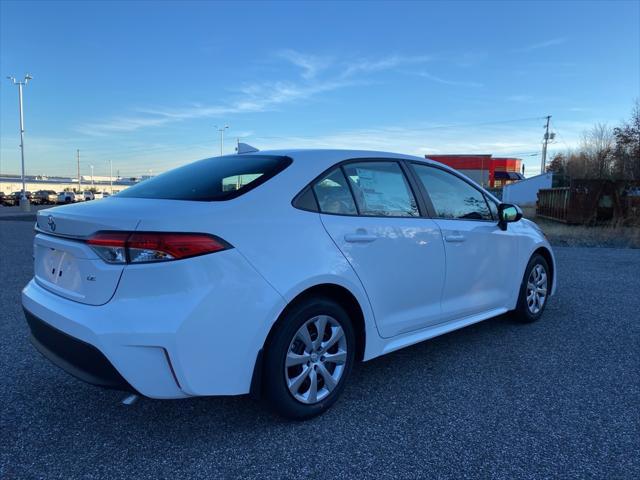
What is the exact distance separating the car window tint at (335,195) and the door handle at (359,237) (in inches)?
5.9

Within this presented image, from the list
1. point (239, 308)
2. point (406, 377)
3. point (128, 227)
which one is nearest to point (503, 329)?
point (406, 377)

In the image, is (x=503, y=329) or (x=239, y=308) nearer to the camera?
(x=239, y=308)

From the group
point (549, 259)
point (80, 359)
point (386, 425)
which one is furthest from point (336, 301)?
point (549, 259)

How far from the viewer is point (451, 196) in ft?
12.8

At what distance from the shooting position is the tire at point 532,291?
15.2 feet

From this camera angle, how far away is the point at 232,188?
8.92 ft

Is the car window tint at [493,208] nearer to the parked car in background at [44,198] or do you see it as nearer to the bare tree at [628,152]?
the bare tree at [628,152]

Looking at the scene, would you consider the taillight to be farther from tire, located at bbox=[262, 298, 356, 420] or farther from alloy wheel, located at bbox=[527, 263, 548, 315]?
alloy wheel, located at bbox=[527, 263, 548, 315]

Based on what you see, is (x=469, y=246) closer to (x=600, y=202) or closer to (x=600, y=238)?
(x=600, y=238)

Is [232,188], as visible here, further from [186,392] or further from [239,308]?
[186,392]

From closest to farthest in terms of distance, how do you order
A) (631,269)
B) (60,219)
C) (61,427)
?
1. (60,219)
2. (61,427)
3. (631,269)

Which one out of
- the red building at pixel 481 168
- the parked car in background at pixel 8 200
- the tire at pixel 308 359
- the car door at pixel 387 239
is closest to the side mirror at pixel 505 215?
the car door at pixel 387 239

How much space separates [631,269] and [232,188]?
27.3 ft

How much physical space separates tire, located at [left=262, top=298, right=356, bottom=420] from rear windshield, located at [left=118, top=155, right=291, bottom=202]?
30.4 inches
